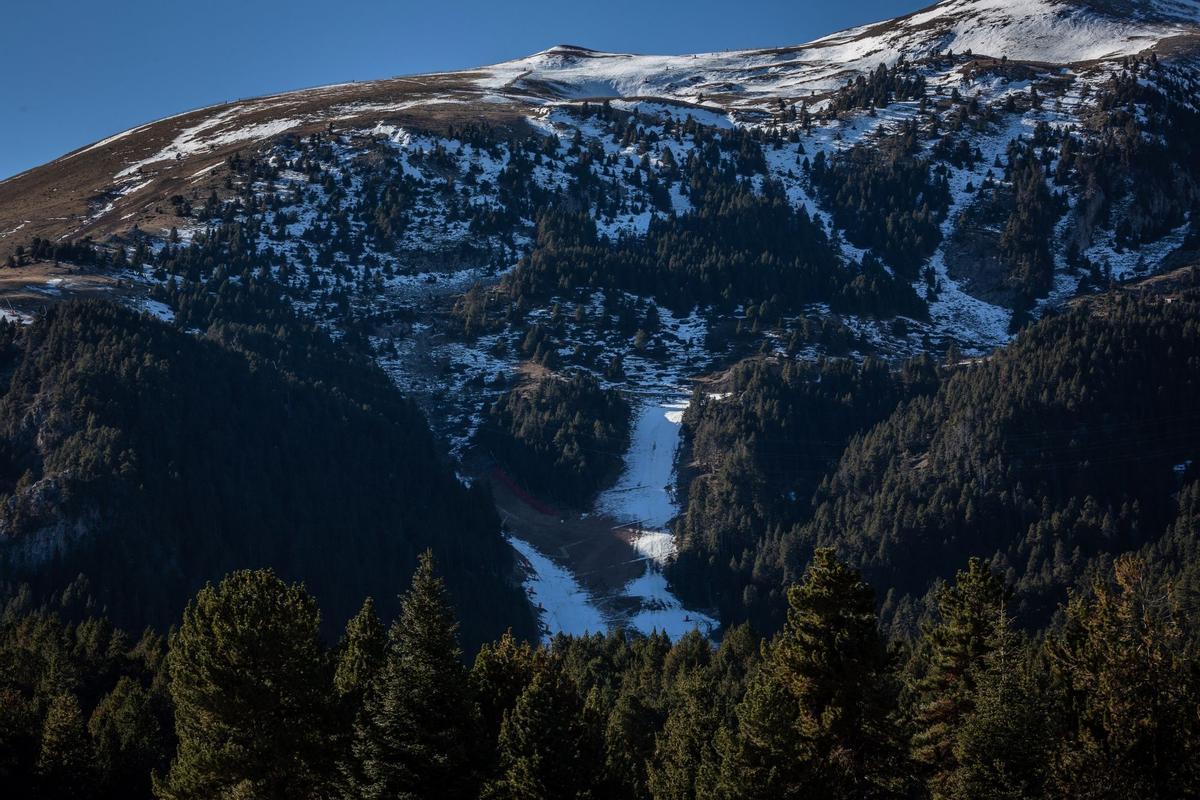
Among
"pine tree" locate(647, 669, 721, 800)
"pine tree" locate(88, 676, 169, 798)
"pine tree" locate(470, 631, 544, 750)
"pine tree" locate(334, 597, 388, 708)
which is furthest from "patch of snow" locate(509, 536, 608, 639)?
"pine tree" locate(470, 631, 544, 750)

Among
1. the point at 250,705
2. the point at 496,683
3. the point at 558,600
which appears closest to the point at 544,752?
the point at 496,683

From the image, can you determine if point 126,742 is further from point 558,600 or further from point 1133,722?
point 558,600

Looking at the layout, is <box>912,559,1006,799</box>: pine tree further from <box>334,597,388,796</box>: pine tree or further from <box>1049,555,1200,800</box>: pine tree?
<box>334,597,388,796</box>: pine tree

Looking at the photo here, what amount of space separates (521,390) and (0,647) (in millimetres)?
108633

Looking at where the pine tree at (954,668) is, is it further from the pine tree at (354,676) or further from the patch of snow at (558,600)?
the patch of snow at (558,600)

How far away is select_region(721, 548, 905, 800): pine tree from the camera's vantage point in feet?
109

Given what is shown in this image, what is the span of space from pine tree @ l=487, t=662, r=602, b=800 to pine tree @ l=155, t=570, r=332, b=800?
6.30m

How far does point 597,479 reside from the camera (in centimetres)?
16100

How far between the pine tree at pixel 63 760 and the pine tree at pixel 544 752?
86.0 feet

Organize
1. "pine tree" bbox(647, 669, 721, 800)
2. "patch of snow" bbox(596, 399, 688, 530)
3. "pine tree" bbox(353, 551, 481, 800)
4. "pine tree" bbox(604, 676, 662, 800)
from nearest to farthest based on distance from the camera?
"pine tree" bbox(353, 551, 481, 800)
"pine tree" bbox(647, 669, 721, 800)
"pine tree" bbox(604, 676, 662, 800)
"patch of snow" bbox(596, 399, 688, 530)

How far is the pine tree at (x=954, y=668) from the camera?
36.6 meters

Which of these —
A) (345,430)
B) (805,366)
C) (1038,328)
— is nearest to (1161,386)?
(1038,328)

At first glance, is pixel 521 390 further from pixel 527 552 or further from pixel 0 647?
pixel 0 647

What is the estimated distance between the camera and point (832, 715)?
109 ft
